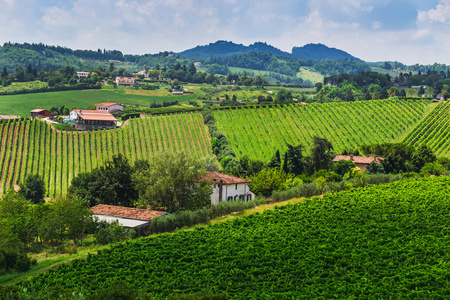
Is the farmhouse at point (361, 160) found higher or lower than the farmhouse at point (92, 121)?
lower

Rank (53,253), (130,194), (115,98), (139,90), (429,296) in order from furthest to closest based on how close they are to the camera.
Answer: (139,90), (115,98), (130,194), (53,253), (429,296)

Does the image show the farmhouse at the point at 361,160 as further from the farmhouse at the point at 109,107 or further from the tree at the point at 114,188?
the farmhouse at the point at 109,107

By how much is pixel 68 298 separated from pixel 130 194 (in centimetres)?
3564

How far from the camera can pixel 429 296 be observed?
84.4 feet

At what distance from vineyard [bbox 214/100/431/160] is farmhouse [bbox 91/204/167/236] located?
50228 millimetres

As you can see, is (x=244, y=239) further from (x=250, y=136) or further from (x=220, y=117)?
(x=220, y=117)

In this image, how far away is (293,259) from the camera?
32.1 m

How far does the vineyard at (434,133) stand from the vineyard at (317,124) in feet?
10.3

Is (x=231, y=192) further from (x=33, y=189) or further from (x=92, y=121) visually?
(x=92, y=121)

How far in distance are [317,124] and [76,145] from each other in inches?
2264

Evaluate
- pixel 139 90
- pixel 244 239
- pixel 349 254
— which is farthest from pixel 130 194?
pixel 139 90

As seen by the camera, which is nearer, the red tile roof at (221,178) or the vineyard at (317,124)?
the red tile roof at (221,178)

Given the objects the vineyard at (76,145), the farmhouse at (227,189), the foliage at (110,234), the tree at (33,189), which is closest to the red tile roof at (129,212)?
the foliage at (110,234)

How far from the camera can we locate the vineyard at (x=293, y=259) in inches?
1087
